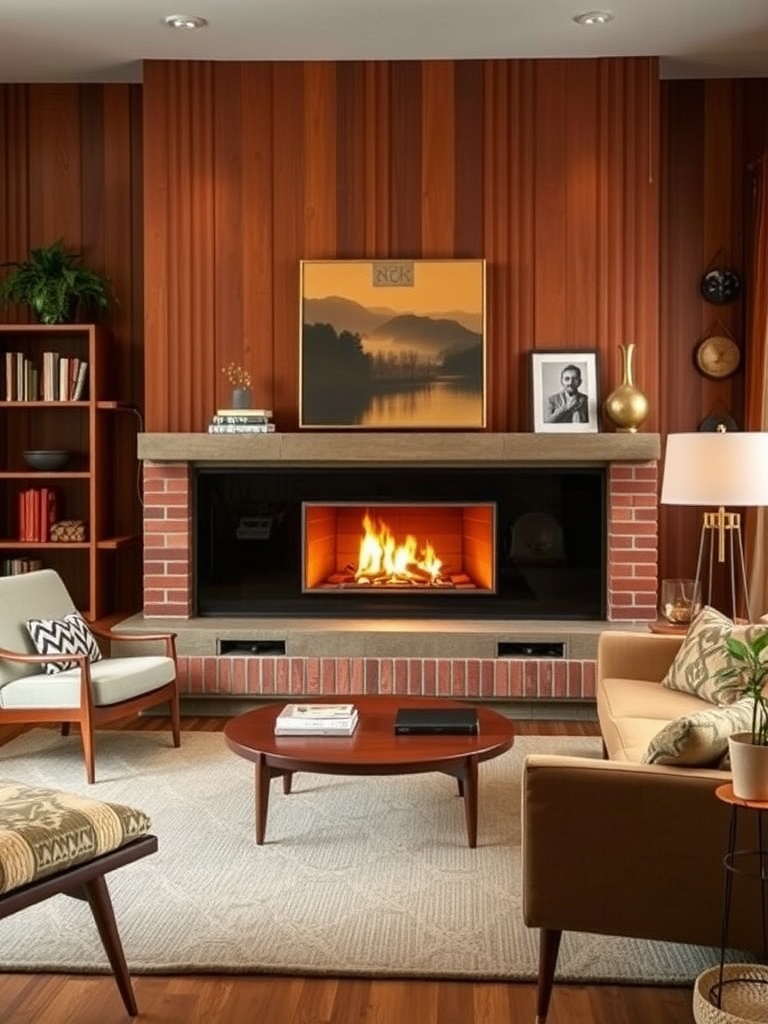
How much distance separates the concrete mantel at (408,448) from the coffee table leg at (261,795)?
2111 mm

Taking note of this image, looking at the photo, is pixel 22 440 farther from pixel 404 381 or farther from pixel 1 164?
pixel 404 381

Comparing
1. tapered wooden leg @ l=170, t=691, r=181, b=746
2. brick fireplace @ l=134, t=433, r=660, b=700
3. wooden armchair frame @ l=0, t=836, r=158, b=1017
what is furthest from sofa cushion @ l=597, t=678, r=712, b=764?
tapered wooden leg @ l=170, t=691, r=181, b=746

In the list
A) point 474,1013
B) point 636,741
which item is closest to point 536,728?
point 636,741

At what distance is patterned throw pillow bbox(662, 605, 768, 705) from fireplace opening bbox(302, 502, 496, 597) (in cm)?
163

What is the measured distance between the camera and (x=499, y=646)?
5445mm

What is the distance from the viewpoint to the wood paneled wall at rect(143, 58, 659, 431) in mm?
5598

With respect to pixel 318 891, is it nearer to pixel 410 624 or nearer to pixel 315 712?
pixel 315 712

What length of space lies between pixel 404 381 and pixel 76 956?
3.34 m

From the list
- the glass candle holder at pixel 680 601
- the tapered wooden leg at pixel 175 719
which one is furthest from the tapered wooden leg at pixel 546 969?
the tapered wooden leg at pixel 175 719

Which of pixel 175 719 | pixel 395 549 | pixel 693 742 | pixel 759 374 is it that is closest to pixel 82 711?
pixel 175 719

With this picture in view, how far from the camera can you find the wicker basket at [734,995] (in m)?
2.37

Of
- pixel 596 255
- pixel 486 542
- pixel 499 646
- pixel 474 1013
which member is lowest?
pixel 474 1013

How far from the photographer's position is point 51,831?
253cm

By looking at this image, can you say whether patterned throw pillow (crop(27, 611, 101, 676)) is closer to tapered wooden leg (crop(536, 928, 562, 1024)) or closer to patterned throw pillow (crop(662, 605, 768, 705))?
patterned throw pillow (crop(662, 605, 768, 705))
